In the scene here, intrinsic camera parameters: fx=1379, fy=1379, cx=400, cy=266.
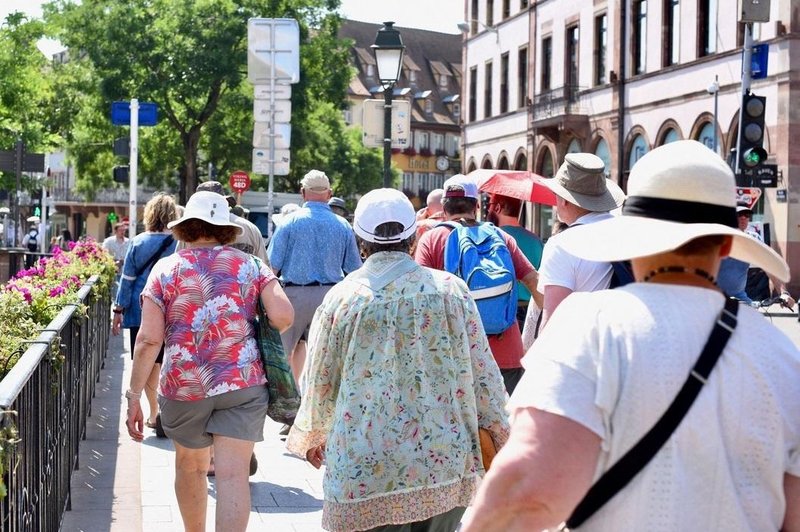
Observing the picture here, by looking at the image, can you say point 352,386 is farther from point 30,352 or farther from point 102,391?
point 102,391

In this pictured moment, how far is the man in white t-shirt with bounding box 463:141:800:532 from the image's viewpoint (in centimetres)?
246

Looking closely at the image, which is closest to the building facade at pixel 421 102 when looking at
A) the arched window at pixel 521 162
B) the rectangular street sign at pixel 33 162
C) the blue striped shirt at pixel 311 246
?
the arched window at pixel 521 162

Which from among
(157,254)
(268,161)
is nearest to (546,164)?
(268,161)

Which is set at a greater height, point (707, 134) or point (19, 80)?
point (19, 80)

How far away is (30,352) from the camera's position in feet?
17.5

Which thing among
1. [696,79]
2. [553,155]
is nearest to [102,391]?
[696,79]

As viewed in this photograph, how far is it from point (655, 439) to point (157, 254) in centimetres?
714

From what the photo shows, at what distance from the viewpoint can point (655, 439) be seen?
247 cm

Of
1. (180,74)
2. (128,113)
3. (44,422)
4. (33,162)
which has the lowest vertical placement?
(44,422)

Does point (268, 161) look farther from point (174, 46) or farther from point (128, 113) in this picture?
point (174, 46)

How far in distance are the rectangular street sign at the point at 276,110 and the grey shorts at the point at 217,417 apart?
10546 millimetres

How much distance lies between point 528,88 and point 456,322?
153 ft

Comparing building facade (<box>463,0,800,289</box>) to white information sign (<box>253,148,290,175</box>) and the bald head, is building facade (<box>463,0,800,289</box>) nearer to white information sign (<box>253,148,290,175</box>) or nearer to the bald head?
white information sign (<box>253,148,290,175</box>)

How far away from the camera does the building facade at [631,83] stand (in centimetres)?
3288
